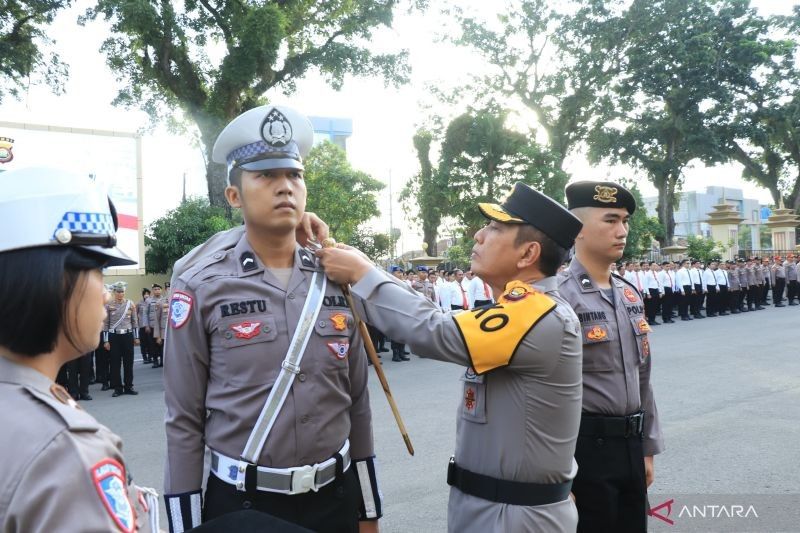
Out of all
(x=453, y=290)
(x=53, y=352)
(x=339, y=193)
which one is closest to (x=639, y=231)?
(x=339, y=193)

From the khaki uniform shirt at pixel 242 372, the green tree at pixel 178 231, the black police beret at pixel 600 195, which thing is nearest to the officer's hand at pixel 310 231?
the khaki uniform shirt at pixel 242 372

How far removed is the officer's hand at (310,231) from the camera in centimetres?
253

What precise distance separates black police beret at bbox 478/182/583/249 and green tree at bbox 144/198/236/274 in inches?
647

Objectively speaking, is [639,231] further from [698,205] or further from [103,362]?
[698,205]

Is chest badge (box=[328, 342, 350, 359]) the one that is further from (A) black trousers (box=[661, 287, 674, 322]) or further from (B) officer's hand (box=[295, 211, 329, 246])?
(A) black trousers (box=[661, 287, 674, 322])

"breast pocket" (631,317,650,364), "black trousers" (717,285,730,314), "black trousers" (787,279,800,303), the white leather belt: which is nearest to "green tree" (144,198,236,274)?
"black trousers" (717,285,730,314)

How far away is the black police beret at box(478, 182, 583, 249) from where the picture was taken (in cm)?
248

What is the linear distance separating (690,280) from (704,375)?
12.8 meters

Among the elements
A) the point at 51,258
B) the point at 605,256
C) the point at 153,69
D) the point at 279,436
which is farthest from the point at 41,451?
the point at 153,69

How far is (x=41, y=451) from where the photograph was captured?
1.05m

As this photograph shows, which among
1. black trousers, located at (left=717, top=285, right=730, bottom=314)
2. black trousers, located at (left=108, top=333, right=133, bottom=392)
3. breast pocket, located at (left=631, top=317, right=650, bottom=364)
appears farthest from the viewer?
black trousers, located at (left=717, top=285, right=730, bottom=314)

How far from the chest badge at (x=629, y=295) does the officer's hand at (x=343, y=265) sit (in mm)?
1775

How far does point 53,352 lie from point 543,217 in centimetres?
172

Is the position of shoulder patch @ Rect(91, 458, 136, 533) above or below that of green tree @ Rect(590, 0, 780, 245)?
below
